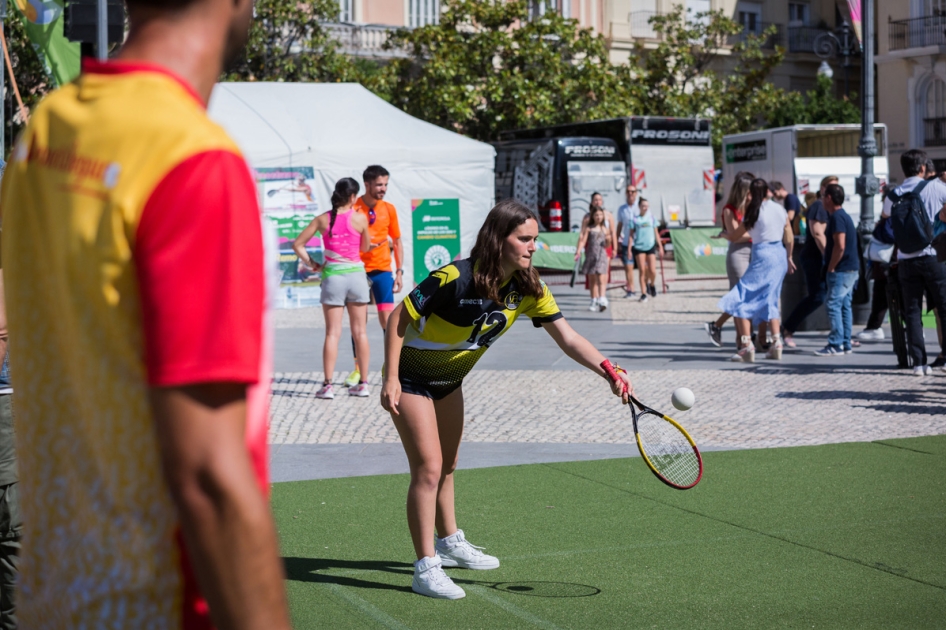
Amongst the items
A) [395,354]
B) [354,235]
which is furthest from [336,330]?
[395,354]

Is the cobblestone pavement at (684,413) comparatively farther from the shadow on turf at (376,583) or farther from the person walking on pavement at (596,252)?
the person walking on pavement at (596,252)

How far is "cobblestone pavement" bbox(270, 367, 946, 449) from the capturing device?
8.61 metres

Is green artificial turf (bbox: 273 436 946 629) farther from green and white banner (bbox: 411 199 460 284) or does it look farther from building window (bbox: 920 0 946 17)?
building window (bbox: 920 0 946 17)

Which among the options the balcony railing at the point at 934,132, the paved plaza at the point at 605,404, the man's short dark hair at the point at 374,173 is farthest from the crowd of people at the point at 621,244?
the balcony railing at the point at 934,132

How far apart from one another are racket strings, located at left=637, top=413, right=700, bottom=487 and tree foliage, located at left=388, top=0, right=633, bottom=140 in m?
27.6

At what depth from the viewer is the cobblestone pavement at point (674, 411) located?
28.2 feet

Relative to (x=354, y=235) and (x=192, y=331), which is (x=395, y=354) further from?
(x=354, y=235)

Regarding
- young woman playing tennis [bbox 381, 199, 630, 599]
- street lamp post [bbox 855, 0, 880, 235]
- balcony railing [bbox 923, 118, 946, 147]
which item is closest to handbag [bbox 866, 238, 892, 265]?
street lamp post [bbox 855, 0, 880, 235]

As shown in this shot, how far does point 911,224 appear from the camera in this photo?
10852 mm

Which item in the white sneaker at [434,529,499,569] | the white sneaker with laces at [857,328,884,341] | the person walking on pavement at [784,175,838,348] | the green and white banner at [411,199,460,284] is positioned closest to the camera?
the white sneaker at [434,529,499,569]

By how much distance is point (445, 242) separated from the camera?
2000 cm

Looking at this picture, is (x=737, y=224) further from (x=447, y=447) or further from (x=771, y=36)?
(x=771, y=36)

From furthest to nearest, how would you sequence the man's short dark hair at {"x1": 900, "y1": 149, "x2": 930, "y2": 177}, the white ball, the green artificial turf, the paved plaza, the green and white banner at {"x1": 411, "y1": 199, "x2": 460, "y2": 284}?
the green and white banner at {"x1": 411, "y1": 199, "x2": 460, "y2": 284} → the man's short dark hair at {"x1": 900, "y1": 149, "x2": 930, "y2": 177} → the paved plaza → the white ball → the green artificial turf

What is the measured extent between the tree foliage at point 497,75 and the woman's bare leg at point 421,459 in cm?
2772
